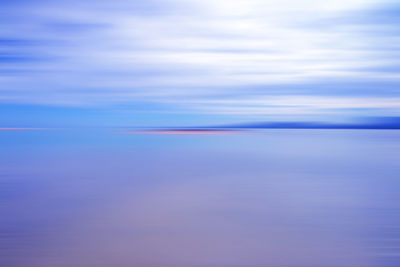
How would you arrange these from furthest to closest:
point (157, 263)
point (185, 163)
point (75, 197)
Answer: point (185, 163) < point (75, 197) < point (157, 263)

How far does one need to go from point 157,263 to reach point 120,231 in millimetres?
675

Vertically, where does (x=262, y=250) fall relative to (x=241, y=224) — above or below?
below

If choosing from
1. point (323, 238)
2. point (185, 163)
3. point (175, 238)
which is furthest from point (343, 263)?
point (185, 163)

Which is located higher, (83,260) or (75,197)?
(75,197)

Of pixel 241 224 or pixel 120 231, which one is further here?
pixel 241 224

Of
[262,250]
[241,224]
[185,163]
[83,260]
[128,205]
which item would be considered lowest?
[83,260]

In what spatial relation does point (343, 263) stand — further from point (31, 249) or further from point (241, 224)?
point (31, 249)

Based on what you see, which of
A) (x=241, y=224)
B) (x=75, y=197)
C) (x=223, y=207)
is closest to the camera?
(x=241, y=224)

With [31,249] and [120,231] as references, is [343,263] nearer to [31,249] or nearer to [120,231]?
[120,231]

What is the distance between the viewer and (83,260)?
243 cm

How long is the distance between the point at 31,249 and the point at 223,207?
6.25ft

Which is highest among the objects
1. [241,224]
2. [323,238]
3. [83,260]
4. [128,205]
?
[128,205]

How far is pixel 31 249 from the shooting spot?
2.59 metres

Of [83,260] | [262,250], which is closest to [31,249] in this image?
[83,260]
